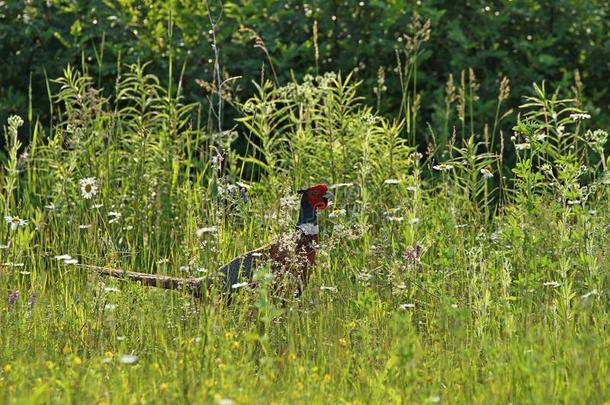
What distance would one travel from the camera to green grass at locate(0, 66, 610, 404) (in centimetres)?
413

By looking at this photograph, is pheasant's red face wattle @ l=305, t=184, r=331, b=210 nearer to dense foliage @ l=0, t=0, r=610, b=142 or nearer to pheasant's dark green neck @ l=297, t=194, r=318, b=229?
pheasant's dark green neck @ l=297, t=194, r=318, b=229

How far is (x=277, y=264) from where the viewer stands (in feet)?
16.6

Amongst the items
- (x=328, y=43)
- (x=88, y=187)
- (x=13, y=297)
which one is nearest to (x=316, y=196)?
(x=88, y=187)

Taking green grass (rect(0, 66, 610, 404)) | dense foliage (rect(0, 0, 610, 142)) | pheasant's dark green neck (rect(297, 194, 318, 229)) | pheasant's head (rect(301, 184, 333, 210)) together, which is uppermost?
dense foliage (rect(0, 0, 610, 142))

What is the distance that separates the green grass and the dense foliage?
104 centimetres

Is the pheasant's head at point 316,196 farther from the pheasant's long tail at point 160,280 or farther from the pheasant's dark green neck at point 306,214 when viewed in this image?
the pheasant's long tail at point 160,280

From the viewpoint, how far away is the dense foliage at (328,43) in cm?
791

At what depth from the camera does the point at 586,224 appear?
505 centimetres

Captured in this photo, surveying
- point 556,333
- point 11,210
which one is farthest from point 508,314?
point 11,210

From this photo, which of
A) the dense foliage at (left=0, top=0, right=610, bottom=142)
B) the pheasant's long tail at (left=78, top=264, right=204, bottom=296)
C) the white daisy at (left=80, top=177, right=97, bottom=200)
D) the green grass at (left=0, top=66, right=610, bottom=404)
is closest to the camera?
the green grass at (left=0, top=66, right=610, bottom=404)

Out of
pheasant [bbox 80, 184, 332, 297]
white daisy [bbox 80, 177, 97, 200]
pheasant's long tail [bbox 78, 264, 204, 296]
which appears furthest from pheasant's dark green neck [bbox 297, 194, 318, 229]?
white daisy [bbox 80, 177, 97, 200]

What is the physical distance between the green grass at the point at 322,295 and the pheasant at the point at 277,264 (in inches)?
2.4

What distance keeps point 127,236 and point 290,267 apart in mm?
1514

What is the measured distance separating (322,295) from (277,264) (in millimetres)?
252
